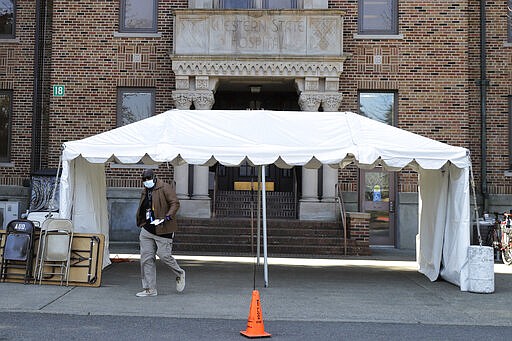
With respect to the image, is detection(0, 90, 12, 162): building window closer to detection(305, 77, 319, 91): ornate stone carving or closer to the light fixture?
the light fixture

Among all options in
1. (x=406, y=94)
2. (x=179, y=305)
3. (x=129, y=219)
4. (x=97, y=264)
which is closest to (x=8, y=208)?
(x=129, y=219)

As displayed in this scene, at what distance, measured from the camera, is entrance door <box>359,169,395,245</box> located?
17750 mm

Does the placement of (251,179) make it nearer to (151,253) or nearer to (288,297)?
(288,297)

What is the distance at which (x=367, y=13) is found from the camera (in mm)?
18094

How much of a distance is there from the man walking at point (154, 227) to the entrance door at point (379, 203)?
29.9 feet

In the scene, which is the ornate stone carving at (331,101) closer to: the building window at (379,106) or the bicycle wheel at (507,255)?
the building window at (379,106)

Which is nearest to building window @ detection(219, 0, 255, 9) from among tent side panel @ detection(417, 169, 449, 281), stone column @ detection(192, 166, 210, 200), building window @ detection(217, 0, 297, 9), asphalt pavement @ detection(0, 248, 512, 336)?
building window @ detection(217, 0, 297, 9)

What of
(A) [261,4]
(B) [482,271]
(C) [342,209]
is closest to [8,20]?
(A) [261,4]

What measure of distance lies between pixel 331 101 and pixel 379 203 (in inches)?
131

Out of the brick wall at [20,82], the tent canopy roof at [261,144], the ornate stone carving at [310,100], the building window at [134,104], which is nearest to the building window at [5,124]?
the brick wall at [20,82]

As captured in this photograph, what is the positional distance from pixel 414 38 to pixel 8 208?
41.2 feet

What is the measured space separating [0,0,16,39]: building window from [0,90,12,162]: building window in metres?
1.75

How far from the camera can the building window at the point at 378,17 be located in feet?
58.9

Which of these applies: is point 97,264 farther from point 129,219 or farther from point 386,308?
point 129,219
